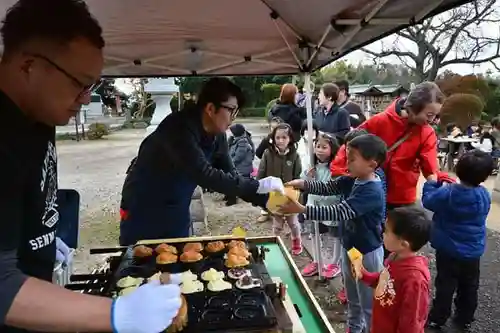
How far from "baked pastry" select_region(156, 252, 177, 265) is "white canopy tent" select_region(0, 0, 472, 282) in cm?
128

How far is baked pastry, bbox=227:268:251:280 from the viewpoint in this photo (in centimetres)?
157

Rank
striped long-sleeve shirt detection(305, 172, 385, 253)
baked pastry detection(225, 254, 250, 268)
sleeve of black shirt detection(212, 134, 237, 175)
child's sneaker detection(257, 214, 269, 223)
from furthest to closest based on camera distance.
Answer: child's sneaker detection(257, 214, 269, 223)
sleeve of black shirt detection(212, 134, 237, 175)
striped long-sleeve shirt detection(305, 172, 385, 253)
baked pastry detection(225, 254, 250, 268)

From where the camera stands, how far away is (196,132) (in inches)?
81.7

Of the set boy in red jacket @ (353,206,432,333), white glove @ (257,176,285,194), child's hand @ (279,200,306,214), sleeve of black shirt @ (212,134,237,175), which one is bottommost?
boy in red jacket @ (353,206,432,333)

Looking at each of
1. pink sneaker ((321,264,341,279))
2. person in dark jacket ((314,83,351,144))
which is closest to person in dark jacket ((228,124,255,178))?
person in dark jacket ((314,83,351,144))

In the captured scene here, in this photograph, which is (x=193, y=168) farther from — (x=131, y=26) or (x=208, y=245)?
(x=131, y=26)

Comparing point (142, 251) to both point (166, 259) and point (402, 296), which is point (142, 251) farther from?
point (402, 296)

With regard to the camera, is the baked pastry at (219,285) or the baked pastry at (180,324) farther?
the baked pastry at (219,285)

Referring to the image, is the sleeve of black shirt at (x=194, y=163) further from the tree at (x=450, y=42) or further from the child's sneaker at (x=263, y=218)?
the tree at (x=450, y=42)

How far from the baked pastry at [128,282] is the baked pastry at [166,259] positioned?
215mm

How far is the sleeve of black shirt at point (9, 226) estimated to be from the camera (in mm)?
702

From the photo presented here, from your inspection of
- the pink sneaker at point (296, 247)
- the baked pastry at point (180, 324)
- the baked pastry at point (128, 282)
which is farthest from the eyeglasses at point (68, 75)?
the pink sneaker at point (296, 247)

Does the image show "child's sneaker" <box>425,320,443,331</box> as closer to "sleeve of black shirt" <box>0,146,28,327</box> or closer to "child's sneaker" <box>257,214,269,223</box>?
"sleeve of black shirt" <box>0,146,28,327</box>

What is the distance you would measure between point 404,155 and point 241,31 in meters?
1.36
